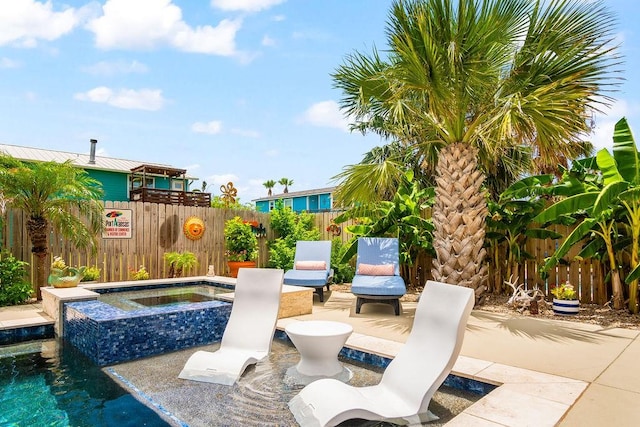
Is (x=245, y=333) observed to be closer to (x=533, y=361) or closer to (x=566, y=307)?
(x=533, y=361)

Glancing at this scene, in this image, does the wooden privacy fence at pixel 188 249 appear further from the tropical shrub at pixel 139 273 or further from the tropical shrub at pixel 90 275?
the tropical shrub at pixel 90 275

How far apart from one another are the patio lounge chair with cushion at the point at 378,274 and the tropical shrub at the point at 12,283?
20.6 ft

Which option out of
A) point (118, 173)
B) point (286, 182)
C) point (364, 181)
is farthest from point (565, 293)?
point (286, 182)

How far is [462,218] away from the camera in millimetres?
7203

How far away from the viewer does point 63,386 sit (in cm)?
405

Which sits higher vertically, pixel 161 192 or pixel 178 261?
pixel 161 192

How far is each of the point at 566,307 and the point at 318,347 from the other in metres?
4.99

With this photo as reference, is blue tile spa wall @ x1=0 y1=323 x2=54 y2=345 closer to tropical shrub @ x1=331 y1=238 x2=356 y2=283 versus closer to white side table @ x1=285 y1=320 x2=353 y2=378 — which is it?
white side table @ x1=285 y1=320 x2=353 y2=378

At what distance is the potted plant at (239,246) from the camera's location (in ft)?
37.9

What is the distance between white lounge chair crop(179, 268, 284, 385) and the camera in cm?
412

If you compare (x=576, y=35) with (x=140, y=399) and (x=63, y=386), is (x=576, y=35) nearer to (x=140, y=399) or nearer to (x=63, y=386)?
→ (x=140, y=399)

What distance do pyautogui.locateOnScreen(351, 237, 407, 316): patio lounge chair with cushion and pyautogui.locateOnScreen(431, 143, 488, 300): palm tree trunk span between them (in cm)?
96

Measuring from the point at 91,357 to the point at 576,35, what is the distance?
27.5ft

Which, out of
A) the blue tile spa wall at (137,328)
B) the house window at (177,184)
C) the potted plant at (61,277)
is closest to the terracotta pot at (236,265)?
the potted plant at (61,277)
